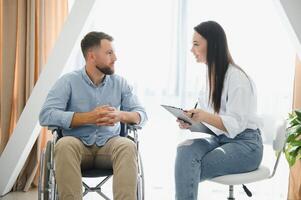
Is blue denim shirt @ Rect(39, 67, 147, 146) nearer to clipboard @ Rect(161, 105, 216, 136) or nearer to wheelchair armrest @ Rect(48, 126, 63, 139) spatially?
wheelchair armrest @ Rect(48, 126, 63, 139)

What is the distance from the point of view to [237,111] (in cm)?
212

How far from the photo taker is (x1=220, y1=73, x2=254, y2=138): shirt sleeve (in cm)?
210

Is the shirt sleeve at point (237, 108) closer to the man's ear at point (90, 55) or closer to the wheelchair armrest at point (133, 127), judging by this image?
the wheelchair armrest at point (133, 127)

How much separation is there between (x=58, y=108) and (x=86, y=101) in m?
0.18

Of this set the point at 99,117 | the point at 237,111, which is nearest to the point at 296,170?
the point at 237,111

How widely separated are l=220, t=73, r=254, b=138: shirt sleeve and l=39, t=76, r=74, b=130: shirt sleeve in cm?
88

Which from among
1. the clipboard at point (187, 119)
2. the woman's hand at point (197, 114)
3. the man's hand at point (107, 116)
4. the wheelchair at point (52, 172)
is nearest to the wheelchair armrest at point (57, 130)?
the wheelchair at point (52, 172)

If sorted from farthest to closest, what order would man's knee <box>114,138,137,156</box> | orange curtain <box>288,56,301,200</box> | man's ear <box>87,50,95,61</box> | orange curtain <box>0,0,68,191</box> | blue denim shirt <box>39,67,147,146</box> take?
orange curtain <box>0,0,68,191</box> → orange curtain <box>288,56,301,200</box> → man's ear <box>87,50,95,61</box> → blue denim shirt <box>39,67,147,146</box> → man's knee <box>114,138,137,156</box>

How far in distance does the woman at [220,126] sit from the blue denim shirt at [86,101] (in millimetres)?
464

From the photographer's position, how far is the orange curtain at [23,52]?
3.27 metres

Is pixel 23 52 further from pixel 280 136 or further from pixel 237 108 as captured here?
pixel 280 136

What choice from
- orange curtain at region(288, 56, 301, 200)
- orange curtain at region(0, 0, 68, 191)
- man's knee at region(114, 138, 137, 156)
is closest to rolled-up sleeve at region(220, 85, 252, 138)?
man's knee at region(114, 138, 137, 156)

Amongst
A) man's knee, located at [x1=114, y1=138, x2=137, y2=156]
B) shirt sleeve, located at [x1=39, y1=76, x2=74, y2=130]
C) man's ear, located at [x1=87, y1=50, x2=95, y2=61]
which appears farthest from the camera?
man's ear, located at [x1=87, y1=50, x2=95, y2=61]

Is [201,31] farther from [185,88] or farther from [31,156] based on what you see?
[31,156]
